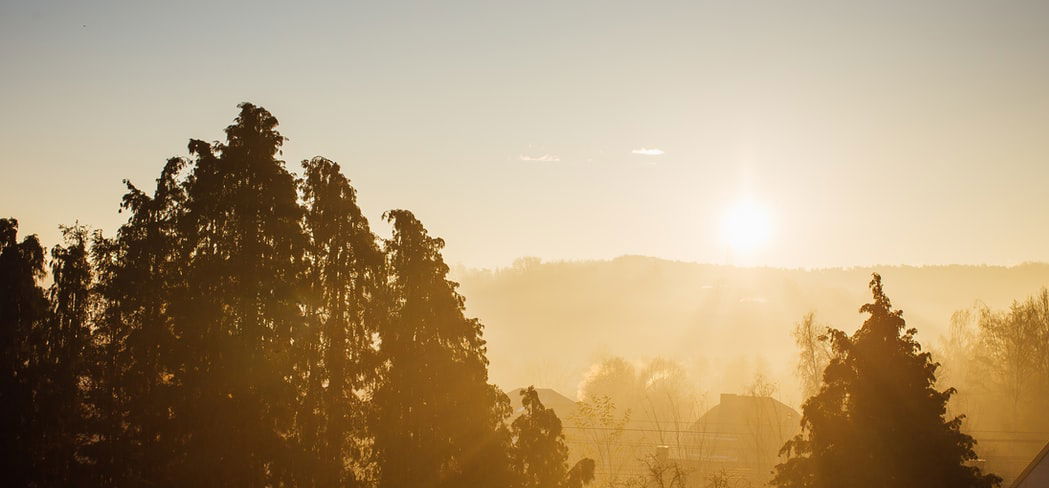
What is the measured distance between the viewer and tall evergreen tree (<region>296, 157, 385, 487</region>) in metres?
20.7

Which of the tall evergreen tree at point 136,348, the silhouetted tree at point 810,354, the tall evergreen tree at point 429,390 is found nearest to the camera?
the tall evergreen tree at point 136,348

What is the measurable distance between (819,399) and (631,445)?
181ft

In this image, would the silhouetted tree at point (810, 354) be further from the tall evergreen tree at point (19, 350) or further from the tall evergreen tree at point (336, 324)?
the tall evergreen tree at point (19, 350)

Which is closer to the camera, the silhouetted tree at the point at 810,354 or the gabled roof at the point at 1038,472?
the gabled roof at the point at 1038,472

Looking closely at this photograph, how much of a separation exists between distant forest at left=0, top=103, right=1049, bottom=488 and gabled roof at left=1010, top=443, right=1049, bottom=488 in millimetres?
12848

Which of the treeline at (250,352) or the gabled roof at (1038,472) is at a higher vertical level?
the treeline at (250,352)

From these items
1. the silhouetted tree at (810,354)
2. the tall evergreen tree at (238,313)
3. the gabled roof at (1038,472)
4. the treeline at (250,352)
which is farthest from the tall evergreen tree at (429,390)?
the silhouetted tree at (810,354)

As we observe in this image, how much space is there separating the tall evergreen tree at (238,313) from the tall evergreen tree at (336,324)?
0.55 m

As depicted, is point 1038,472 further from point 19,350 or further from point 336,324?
point 19,350

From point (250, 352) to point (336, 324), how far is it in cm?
251

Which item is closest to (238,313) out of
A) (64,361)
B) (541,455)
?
(64,361)

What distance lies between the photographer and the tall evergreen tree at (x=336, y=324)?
2066 centimetres

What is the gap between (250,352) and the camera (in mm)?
19641

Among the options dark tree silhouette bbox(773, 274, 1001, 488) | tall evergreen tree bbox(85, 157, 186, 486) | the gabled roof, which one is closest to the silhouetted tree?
the gabled roof
